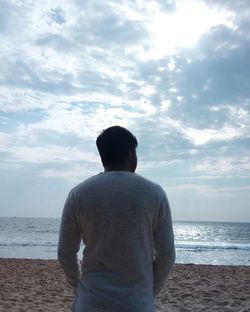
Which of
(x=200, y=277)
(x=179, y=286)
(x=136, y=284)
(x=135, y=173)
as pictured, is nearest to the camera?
(x=136, y=284)

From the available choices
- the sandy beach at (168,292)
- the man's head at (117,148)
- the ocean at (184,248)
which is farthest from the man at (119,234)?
the ocean at (184,248)

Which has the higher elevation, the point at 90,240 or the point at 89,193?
the point at 89,193

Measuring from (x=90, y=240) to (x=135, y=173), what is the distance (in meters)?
0.32

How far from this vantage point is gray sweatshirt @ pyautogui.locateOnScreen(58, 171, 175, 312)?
158 centimetres

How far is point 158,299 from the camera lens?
6.98 m

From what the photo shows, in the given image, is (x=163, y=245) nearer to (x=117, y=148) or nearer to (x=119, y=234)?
(x=119, y=234)

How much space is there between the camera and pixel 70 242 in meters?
1.71

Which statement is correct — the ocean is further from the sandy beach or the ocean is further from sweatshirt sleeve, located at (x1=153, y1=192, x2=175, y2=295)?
sweatshirt sleeve, located at (x1=153, y1=192, x2=175, y2=295)

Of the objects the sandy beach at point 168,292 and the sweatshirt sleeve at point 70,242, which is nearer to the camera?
the sweatshirt sleeve at point 70,242

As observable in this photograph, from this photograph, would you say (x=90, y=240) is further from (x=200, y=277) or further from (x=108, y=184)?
(x=200, y=277)

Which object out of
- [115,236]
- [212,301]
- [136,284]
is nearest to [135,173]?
[115,236]

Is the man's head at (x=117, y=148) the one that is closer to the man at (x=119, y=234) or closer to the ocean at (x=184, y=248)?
the man at (x=119, y=234)

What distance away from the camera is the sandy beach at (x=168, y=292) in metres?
6.34

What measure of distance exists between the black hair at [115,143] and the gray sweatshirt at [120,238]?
64 mm
